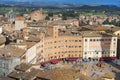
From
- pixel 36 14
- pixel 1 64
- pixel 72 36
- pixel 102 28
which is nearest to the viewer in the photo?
pixel 1 64

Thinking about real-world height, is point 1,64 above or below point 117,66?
above

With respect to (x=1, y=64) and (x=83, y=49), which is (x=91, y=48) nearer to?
(x=83, y=49)

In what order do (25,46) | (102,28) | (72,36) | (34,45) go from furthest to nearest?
(102,28) → (72,36) → (34,45) → (25,46)

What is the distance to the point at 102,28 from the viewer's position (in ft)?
244

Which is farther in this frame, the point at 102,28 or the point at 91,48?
the point at 102,28

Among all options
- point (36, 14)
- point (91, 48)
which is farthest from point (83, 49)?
point (36, 14)

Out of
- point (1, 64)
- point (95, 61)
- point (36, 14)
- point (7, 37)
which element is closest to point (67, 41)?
point (95, 61)

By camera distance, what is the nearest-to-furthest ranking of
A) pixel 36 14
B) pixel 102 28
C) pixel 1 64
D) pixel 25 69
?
pixel 25 69 < pixel 1 64 < pixel 102 28 < pixel 36 14

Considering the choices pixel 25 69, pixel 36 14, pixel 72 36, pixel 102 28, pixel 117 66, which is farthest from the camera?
pixel 36 14

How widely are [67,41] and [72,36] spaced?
1053 mm

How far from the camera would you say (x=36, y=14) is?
99.8m

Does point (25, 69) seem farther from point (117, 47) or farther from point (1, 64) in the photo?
point (117, 47)

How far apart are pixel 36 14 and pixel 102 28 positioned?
95.1 feet

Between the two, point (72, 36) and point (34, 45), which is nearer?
point (34, 45)
